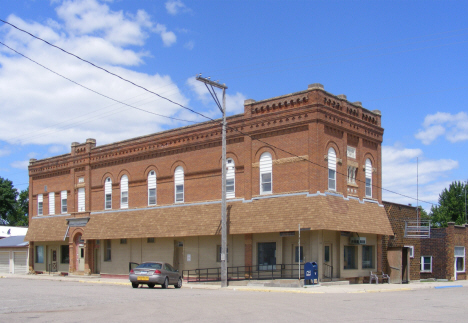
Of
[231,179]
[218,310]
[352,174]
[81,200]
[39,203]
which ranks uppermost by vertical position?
[352,174]

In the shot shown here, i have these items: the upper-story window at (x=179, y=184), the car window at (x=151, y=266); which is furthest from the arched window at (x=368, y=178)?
the car window at (x=151, y=266)

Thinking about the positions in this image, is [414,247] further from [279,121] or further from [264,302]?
[264,302]

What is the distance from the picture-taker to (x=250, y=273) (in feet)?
97.5

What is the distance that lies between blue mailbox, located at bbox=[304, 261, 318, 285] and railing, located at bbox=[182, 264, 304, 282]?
1.57m

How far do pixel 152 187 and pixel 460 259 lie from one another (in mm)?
23873

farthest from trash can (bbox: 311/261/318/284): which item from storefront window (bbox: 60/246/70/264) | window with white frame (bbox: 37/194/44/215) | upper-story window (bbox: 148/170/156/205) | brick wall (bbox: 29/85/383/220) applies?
window with white frame (bbox: 37/194/44/215)

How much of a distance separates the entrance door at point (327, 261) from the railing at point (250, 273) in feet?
3.99

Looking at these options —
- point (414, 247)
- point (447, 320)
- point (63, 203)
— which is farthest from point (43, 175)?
point (447, 320)

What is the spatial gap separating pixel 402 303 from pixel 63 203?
3303 centimetres

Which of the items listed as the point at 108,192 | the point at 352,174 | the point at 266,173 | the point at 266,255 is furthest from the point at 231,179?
the point at 108,192

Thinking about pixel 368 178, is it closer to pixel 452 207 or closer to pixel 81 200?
pixel 81 200

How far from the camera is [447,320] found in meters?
13.1

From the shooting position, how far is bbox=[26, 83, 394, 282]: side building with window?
2833 centimetres

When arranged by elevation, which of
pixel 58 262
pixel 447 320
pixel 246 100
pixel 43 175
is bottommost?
pixel 58 262
